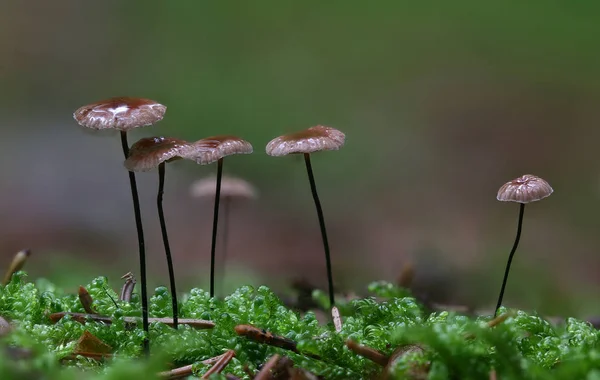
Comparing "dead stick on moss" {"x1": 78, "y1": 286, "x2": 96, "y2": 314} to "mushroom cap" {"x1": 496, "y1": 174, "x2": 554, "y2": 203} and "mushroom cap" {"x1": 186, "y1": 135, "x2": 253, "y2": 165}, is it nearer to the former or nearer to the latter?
"mushroom cap" {"x1": 186, "y1": 135, "x2": 253, "y2": 165}

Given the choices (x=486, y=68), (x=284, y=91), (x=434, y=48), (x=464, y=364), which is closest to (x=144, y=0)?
(x=284, y=91)

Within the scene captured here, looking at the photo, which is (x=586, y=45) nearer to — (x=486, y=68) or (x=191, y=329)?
(x=486, y=68)

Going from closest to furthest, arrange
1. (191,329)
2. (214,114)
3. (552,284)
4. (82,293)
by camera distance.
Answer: (191,329), (82,293), (552,284), (214,114)

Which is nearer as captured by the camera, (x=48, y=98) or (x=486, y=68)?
(x=48, y=98)

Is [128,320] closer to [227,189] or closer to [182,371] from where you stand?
[182,371]

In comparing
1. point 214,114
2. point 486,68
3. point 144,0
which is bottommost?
point 214,114

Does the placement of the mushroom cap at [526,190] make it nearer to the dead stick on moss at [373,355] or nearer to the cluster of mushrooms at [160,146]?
the cluster of mushrooms at [160,146]

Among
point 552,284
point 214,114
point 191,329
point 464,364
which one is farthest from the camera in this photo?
point 214,114

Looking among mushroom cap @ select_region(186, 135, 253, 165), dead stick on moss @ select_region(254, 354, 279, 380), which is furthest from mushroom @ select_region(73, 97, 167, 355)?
dead stick on moss @ select_region(254, 354, 279, 380)
